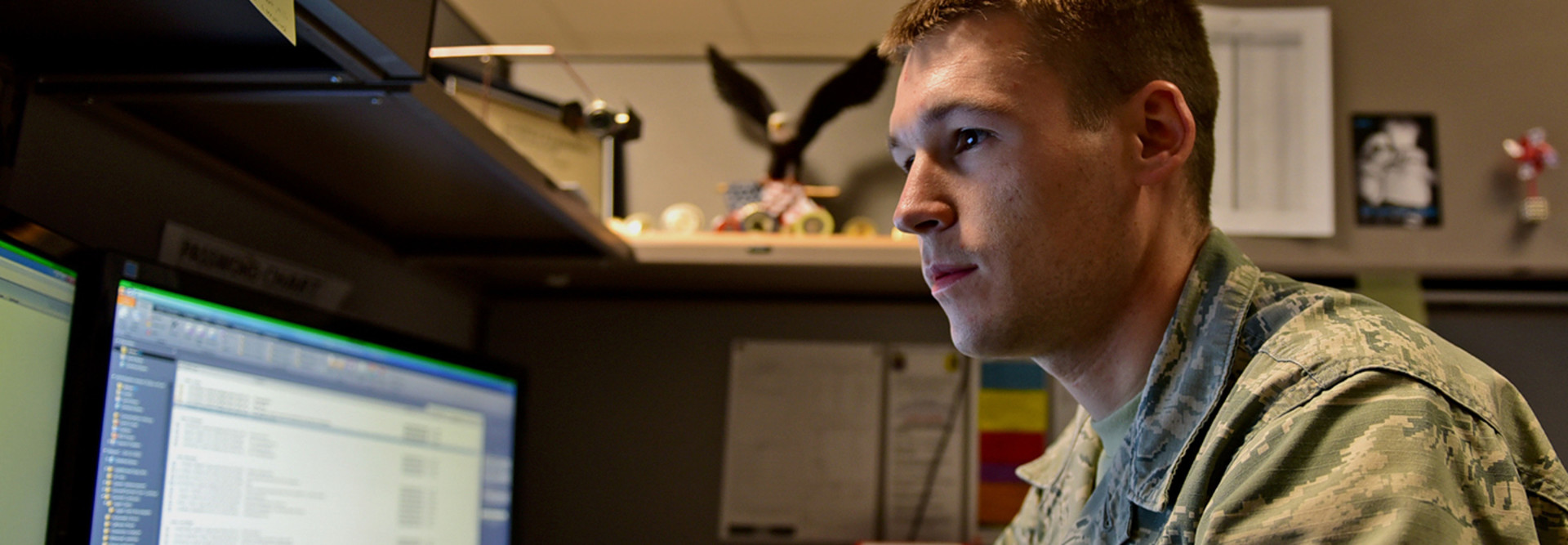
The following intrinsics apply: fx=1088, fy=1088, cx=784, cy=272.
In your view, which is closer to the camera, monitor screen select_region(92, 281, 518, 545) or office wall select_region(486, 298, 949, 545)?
monitor screen select_region(92, 281, 518, 545)

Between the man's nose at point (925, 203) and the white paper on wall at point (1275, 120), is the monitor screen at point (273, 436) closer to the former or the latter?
the man's nose at point (925, 203)

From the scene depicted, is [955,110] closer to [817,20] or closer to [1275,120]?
[1275,120]

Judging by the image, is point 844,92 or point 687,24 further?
point 687,24

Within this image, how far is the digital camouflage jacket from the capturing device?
495mm

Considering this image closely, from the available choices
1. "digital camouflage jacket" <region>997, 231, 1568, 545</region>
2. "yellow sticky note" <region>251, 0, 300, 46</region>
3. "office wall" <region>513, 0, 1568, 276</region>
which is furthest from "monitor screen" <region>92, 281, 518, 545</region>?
"office wall" <region>513, 0, 1568, 276</region>

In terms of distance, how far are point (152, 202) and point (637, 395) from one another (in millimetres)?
681

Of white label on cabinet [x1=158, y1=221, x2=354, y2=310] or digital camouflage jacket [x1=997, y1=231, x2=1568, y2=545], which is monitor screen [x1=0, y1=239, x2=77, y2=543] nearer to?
white label on cabinet [x1=158, y1=221, x2=354, y2=310]

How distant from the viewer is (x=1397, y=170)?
3.83ft

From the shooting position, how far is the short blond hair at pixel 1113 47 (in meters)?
0.73

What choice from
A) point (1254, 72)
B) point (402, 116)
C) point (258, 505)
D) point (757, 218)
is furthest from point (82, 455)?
point (1254, 72)

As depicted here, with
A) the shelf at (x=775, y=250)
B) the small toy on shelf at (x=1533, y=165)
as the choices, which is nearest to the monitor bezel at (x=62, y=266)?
the shelf at (x=775, y=250)

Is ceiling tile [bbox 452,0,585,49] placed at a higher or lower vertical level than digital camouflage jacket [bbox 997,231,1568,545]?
higher

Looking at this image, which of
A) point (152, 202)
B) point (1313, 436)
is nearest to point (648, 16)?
point (152, 202)

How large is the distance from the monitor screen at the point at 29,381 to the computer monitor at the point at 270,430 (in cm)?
3
